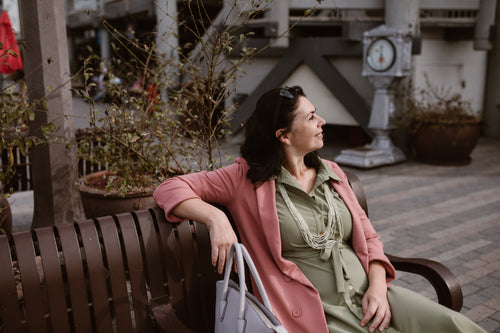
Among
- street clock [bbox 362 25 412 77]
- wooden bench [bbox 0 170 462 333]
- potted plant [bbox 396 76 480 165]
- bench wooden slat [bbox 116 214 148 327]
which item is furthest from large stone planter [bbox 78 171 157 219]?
potted plant [bbox 396 76 480 165]

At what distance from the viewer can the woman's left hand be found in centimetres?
205

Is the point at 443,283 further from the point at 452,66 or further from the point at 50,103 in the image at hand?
the point at 452,66

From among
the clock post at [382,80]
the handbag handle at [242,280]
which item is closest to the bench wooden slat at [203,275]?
the handbag handle at [242,280]

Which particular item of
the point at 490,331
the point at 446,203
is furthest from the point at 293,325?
the point at 446,203

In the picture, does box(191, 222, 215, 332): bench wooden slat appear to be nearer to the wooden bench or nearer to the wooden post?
the wooden bench

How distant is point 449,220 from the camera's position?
5.29m

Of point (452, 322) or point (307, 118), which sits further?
point (307, 118)

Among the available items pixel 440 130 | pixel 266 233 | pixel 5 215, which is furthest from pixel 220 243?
pixel 440 130

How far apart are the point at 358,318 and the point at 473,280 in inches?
84.6

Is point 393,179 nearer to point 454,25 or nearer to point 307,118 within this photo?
point 454,25

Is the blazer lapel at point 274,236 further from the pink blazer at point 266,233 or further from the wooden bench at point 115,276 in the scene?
the wooden bench at point 115,276

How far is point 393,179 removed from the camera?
710 centimetres

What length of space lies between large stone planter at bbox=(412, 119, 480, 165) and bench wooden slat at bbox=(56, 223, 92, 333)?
6.81 metres

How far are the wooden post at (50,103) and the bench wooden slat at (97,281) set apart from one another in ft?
6.30
